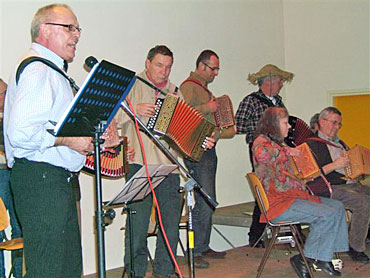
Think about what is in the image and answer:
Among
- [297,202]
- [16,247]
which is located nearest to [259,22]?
[297,202]

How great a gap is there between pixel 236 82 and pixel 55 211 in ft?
15.1

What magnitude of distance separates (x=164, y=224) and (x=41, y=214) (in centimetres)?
179

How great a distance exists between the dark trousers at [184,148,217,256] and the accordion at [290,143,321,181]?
777 millimetres

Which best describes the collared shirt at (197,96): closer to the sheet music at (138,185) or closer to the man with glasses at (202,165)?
the man with glasses at (202,165)

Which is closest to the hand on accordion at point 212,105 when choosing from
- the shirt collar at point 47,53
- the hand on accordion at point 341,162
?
the hand on accordion at point 341,162

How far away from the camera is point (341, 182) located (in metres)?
5.38

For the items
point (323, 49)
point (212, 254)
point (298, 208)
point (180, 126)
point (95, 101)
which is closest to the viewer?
point (95, 101)

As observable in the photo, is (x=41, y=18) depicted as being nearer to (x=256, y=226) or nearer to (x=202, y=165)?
(x=202, y=165)

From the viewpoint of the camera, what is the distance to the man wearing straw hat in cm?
544

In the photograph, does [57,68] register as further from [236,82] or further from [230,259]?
[236,82]

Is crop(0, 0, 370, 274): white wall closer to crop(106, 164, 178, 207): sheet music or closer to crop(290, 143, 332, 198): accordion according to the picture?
crop(106, 164, 178, 207): sheet music

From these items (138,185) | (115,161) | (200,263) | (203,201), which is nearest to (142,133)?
(115,161)

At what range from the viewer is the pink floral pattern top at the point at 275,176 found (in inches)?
168

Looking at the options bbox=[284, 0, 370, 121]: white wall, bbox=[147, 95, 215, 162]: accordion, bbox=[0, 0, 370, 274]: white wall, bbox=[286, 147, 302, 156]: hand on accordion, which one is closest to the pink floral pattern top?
bbox=[286, 147, 302, 156]: hand on accordion
